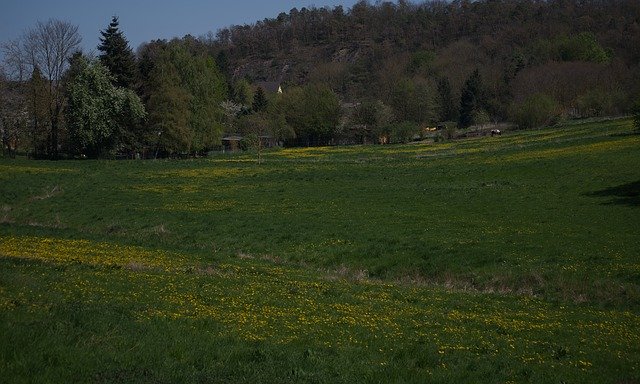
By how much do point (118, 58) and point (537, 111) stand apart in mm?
70706

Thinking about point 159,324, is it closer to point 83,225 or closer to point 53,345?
point 53,345

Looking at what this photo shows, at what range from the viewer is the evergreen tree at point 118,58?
8150 cm

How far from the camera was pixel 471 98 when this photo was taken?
449 feet

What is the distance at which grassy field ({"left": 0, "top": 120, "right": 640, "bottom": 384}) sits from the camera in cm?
984

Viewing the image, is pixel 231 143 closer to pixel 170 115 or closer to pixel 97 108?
pixel 170 115

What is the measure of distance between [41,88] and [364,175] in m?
48.4

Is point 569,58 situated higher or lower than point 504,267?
higher

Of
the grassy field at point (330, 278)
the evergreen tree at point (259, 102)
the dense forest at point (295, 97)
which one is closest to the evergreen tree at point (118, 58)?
the dense forest at point (295, 97)

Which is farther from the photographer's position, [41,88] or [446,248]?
[41,88]

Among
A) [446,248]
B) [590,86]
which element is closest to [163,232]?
[446,248]

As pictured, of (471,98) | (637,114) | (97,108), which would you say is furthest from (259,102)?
(637,114)

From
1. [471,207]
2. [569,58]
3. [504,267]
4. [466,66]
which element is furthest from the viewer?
[466,66]

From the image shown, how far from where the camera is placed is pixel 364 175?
54.1 m

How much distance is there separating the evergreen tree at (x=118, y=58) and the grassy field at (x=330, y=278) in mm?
36137
